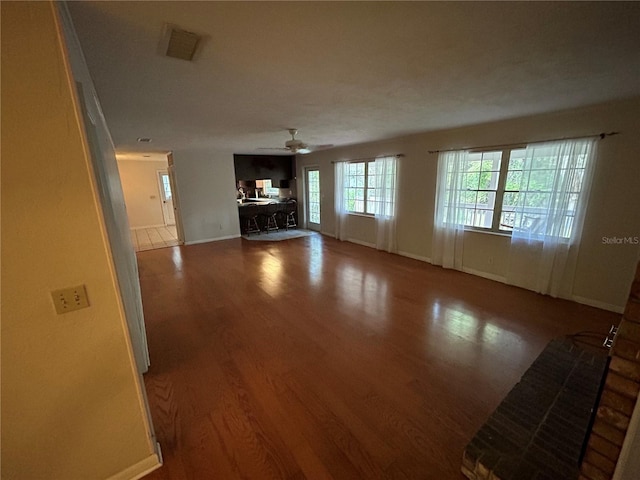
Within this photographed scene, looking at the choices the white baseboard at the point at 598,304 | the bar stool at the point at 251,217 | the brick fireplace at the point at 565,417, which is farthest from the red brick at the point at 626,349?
the bar stool at the point at 251,217

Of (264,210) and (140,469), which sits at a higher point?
(264,210)

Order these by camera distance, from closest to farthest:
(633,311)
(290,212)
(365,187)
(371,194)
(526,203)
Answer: (633,311)
(526,203)
(371,194)
(365,187)
(290,212)

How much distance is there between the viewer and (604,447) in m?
1.02

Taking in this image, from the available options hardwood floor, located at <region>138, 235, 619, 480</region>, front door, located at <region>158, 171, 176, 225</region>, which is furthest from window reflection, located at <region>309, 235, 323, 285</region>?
front door, located at <region>158, 171, 176, 225</region>

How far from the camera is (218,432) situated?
1681mm

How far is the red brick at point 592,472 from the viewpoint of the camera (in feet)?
3.37

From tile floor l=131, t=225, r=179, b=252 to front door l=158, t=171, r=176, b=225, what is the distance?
1.40 feet

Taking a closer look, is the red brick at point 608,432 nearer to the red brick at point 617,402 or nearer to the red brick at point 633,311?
the red brick at point 617,402

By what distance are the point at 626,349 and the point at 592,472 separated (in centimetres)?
56

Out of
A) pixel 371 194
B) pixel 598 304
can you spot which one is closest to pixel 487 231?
pixel 598 304

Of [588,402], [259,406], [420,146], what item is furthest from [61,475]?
[420,146]

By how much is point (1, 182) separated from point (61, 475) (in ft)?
4.40

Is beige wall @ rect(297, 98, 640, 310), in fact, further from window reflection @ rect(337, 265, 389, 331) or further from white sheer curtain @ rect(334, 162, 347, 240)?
white sheer curtain @ rect(334, 162, 347, 240)

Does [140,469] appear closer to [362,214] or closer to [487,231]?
[487,231]
